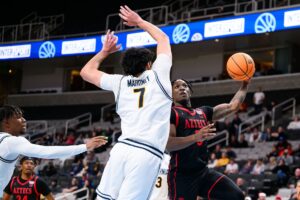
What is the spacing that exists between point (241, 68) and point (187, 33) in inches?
563

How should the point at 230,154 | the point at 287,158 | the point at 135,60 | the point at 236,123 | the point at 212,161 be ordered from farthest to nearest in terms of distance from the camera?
the point at 236,123
the point at 230,154
the point at 212,161
the point at 287,158
the point at 135,60

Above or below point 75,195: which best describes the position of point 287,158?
above

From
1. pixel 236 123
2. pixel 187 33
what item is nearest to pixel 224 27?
pixel 187 33

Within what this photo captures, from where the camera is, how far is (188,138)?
546cm

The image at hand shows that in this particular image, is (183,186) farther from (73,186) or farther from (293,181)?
(73,186)

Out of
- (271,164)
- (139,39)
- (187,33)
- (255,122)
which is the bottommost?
(271,164)

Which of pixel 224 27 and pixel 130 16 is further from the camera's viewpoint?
pixel 224 27

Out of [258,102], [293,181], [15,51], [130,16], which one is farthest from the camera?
[15,51]

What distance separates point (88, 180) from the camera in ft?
55.9

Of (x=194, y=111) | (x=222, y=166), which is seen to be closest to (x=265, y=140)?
(x=222, y=166)

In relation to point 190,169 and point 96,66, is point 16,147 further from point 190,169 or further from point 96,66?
point 190,169

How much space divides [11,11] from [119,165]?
28.8m

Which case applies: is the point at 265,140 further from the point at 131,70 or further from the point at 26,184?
the point at 131,70

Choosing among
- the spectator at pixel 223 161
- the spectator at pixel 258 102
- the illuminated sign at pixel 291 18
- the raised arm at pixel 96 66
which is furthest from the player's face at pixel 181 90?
the spectator at pixel 258 102
